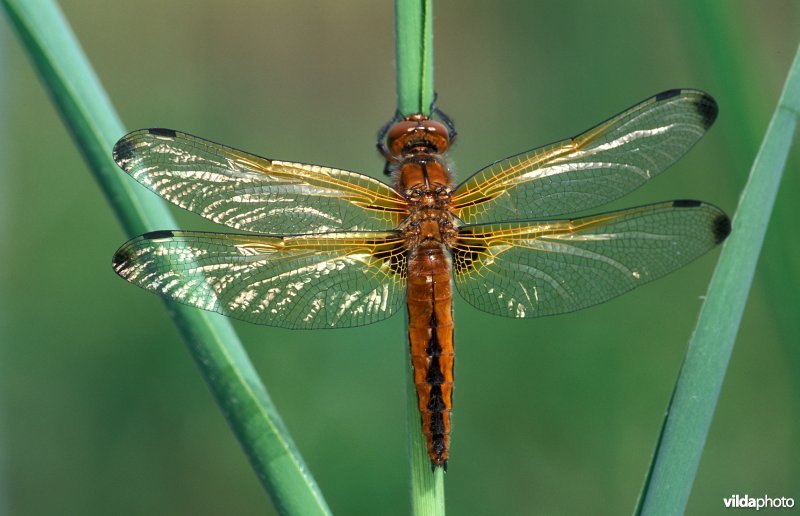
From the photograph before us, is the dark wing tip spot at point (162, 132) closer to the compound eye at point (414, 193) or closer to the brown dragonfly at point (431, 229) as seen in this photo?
the brown dragonfly at point (431, 229)

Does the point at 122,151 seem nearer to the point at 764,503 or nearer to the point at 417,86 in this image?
the point at 417,86

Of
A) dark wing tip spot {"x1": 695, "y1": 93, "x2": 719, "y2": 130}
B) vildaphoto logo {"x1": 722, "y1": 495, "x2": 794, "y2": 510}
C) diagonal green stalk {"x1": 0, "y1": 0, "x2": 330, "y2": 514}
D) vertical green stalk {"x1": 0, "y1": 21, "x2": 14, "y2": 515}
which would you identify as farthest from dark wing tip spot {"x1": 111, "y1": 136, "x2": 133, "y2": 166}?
vildaphoto logo {"x1": 722, "y1": 495, "x2": 794, "y2": 510}

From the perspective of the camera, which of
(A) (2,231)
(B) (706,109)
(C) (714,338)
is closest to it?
(C) (714,338)

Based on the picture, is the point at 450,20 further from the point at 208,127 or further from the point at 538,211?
the point at 538,211

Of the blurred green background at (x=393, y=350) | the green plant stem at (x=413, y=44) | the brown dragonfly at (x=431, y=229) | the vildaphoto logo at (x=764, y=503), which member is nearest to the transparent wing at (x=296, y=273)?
the brown dragonfly at (x=431, y=229)

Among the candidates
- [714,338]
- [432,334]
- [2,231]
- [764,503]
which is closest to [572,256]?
[432,334]

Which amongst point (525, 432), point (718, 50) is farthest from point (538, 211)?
point (525, 432)
